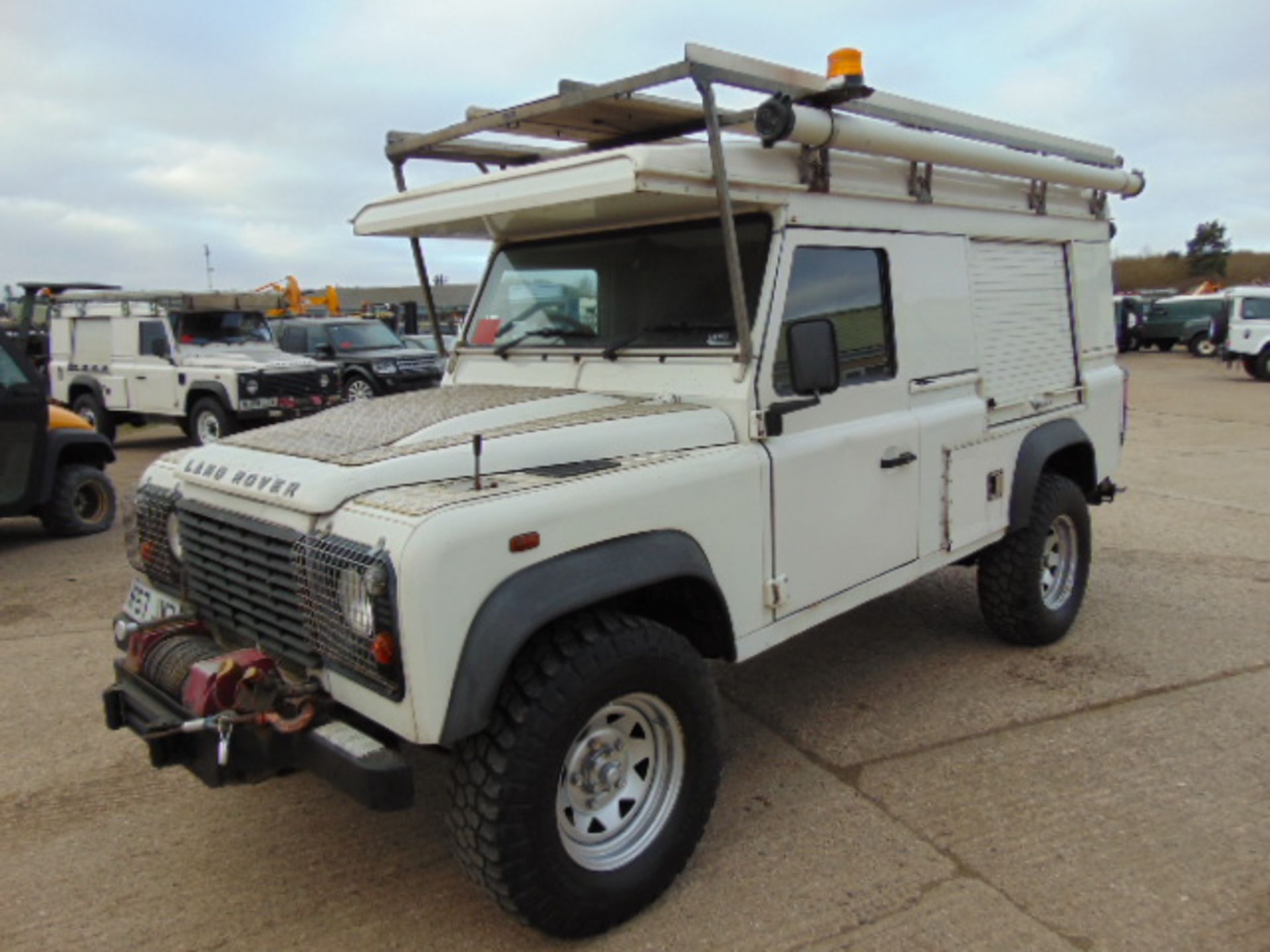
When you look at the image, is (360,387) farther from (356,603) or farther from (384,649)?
(384,649)

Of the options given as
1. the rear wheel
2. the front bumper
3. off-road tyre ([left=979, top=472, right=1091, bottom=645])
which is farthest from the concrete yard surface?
the rear wheel

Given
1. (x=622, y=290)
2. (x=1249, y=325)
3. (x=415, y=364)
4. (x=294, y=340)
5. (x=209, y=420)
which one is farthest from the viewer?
(x=1249, y=325)

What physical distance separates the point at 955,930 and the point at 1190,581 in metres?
4.34

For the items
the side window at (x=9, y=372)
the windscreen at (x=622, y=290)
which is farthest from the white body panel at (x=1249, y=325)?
the side window at (x=9, y=372)

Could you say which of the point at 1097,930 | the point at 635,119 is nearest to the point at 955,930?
the point at 1097,930

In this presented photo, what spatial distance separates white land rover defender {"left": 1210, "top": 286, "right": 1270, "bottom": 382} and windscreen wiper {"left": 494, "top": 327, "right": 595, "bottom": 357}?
23.4m

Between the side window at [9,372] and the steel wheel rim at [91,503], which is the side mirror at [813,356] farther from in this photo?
the steel wheel rim at [91,503]

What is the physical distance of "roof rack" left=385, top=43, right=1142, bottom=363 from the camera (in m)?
3.17

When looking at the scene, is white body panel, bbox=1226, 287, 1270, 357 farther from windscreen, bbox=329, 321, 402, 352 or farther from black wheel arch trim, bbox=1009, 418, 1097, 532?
black wheel arch trim, bbox=1009, 418, 1097, 532

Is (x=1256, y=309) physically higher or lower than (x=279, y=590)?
higher

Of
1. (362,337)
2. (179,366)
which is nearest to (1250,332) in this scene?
(362,337)

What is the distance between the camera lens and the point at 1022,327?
4809 millimetres

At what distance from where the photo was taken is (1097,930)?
2.84 metres

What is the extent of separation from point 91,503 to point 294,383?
4668 millimetres
